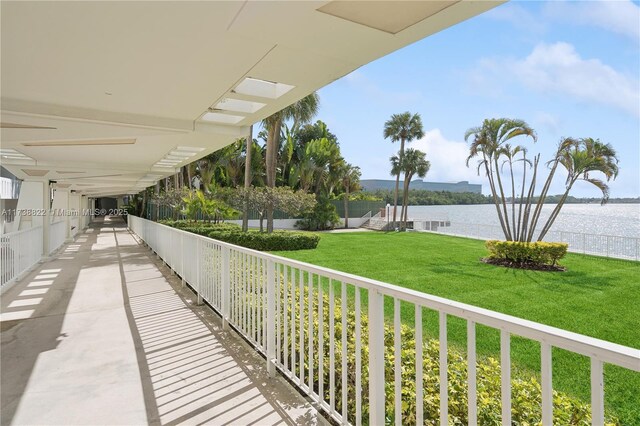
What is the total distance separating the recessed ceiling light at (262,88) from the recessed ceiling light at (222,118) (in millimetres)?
1161

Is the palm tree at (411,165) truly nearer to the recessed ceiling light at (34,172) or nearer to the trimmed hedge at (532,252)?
the trimmed hedge at (532,252)

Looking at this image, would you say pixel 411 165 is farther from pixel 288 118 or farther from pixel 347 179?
pixel 288 118

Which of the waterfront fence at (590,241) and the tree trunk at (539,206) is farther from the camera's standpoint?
the waterfront fence at (590,241)

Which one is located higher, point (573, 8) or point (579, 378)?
point (573, 8)

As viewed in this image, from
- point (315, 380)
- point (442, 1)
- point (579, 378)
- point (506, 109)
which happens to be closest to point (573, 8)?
point (442, 1)

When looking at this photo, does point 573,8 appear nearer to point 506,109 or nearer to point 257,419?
point 257,419

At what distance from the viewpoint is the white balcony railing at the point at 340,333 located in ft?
3.77

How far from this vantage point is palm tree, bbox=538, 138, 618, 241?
1183cm

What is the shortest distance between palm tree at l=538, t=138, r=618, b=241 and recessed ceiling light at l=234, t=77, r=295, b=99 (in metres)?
12.1

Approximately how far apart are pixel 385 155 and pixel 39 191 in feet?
77.6

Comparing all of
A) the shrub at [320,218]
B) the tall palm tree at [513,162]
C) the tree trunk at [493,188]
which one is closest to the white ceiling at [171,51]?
the tall palm tree at [513,162]

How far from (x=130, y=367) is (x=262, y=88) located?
9.88 ft

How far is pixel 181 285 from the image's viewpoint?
643cm

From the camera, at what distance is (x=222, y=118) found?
522cm
